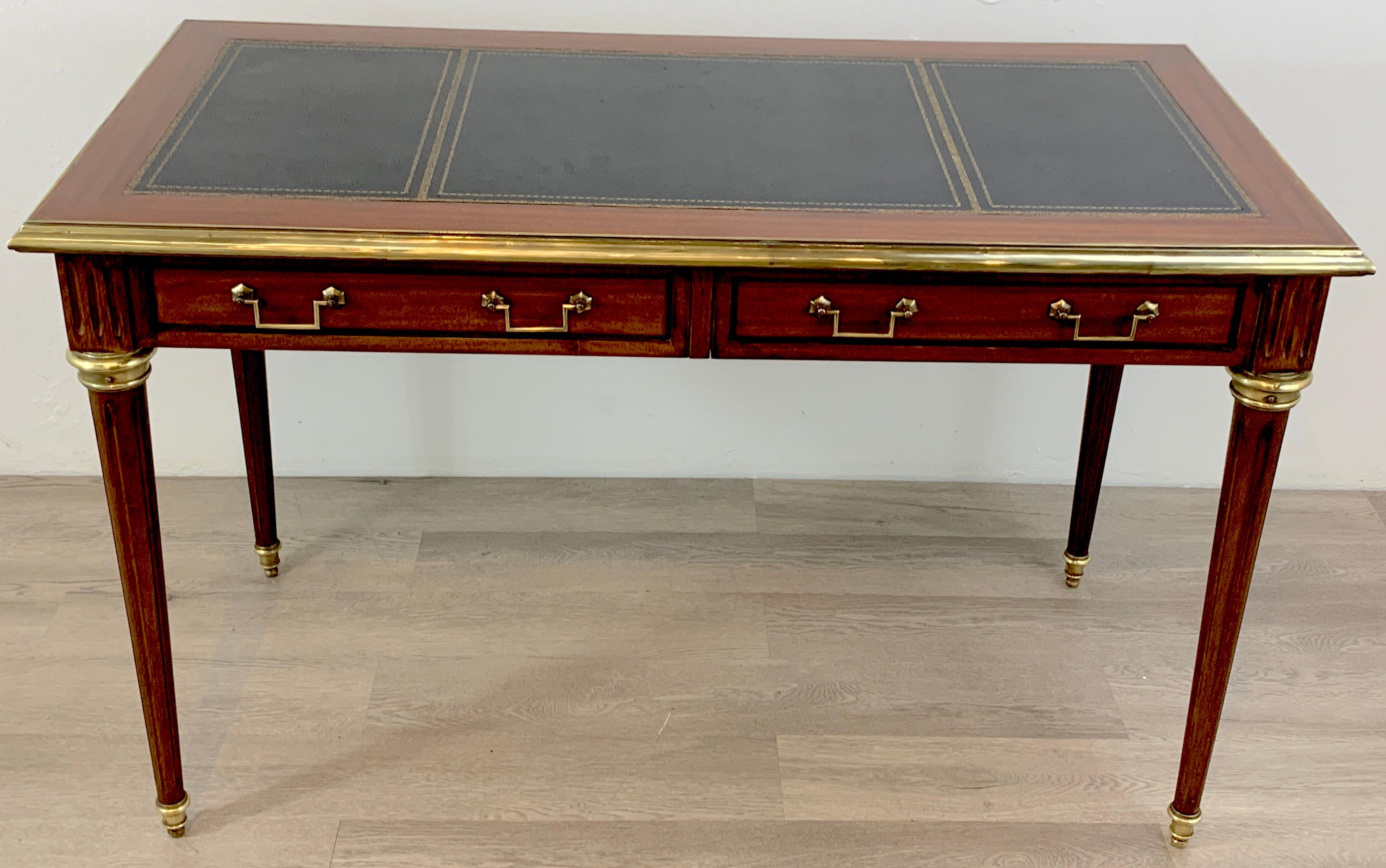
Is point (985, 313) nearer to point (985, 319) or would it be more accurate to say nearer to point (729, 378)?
point (985, 319)

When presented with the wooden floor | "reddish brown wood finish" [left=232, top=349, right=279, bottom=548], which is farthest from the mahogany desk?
"reddish brown wood finish" [left=232, top=349, right=279, bottom=548]

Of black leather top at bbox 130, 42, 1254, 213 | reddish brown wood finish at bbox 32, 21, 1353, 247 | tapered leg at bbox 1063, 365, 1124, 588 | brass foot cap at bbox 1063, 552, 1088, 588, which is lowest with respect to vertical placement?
brass foot cap at bbox 1063, 552, 1088, 588

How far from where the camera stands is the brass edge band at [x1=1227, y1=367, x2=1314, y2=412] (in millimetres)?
1771

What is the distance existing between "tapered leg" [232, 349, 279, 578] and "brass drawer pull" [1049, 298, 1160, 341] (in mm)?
1317

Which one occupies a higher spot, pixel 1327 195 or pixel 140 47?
pixel 140 47

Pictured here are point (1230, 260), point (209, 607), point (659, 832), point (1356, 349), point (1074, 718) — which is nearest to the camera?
point (1230, 260)

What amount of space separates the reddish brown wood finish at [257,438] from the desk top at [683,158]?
0.50 meters

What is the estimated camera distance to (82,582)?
2617 millimetres

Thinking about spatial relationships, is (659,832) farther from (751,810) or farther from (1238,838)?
(1238,838)

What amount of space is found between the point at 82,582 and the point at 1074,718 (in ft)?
6.02

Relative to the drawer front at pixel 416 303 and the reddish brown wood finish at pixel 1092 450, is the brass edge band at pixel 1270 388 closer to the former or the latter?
the reddish brown wood finish at pixel 1092 450

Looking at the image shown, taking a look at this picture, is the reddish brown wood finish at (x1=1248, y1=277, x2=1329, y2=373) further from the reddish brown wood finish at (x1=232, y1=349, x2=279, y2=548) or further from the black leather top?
the reddish brown wood finish at (x1=232, y1=349, x2=279, y2=548)

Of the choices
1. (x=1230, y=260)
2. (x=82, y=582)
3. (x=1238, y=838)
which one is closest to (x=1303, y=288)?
(x=1230, y=260)

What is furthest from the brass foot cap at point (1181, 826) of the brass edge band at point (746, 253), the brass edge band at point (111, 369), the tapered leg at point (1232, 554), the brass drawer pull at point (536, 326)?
the brass edge band at point (111, 369)
